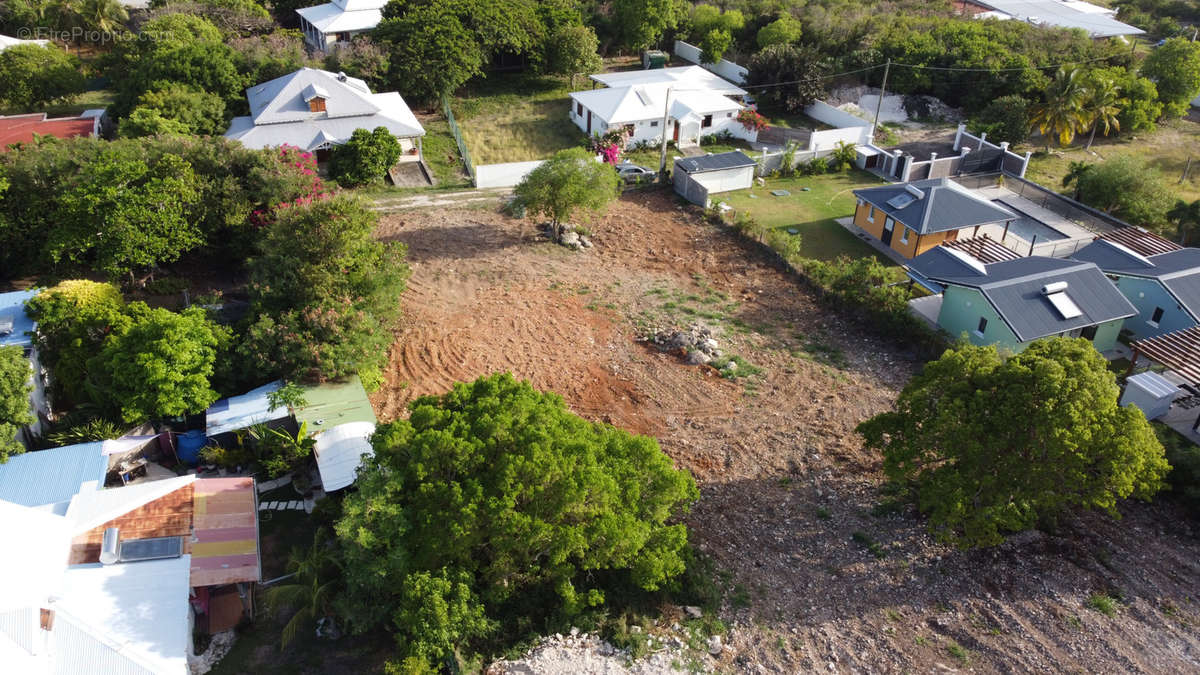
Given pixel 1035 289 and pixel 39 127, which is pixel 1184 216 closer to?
pixel 1035 289

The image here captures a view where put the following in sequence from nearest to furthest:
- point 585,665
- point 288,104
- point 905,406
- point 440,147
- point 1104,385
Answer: point 585,665
point 1104,385
point 905,406
point 288,104
point 440,147

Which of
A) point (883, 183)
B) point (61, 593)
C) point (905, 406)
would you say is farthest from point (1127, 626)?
point (883, 183)

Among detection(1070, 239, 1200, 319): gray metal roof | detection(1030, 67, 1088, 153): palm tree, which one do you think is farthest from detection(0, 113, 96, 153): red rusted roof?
detection(1030, 67, 1088, 153): palm tree

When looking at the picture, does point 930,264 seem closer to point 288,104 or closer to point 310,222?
point 310,222

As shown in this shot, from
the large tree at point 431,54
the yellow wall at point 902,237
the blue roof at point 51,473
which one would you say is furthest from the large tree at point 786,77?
the blue roof at point 51,473

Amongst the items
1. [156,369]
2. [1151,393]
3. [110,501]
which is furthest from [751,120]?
[110,501]

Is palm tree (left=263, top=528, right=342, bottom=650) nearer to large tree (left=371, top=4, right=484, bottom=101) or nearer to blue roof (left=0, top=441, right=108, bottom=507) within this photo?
blue roof (left=0, top=441, right=108, bottom=507)
